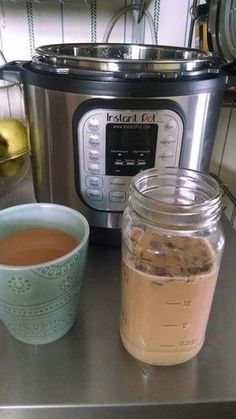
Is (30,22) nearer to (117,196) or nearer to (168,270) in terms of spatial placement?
(117,196)

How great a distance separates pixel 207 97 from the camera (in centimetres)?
41

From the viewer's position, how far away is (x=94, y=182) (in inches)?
17.4

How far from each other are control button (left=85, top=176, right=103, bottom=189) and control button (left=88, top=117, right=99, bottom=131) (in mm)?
63

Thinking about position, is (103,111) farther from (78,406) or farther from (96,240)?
(78,406)

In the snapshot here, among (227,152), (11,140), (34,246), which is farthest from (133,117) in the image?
(227,152)

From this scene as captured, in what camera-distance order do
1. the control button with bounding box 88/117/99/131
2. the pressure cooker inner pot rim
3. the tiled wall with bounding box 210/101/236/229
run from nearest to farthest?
the control button with bounding box 88/117/99/131, the pressure cooker inner pot rim, the tiled wall with bounding box 210/101/236/229

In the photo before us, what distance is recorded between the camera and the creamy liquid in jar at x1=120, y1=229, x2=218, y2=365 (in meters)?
0.31

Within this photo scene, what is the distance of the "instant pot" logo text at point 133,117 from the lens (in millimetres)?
392

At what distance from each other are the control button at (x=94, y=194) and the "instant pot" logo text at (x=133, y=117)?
96 mm

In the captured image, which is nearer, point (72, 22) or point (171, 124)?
point (171, 124)

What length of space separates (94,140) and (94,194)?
73 millimetres

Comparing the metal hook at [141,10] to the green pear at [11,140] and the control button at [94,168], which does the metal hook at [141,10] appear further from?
the control button at [94,168]

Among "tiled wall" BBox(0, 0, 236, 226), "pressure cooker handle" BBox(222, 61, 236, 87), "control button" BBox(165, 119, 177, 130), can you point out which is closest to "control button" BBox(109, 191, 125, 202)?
"control button" BBox(165, 119, 177, 130)

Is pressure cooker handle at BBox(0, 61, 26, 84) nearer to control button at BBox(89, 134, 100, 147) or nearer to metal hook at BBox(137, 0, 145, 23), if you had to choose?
control button at BBox(89, 134, 100, 147)
